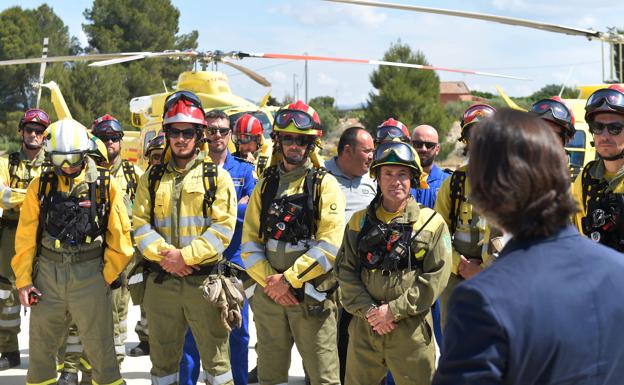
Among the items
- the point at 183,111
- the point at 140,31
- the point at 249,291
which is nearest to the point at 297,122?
the point at 183,111

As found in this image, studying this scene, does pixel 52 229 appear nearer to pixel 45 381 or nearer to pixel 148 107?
pixel 45 381

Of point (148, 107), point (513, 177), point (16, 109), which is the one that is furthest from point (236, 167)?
point (16, 109)

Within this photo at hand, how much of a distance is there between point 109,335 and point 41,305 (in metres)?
0.52

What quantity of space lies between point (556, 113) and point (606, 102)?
611 millimetres

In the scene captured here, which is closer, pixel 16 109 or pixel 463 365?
pixel 463 365

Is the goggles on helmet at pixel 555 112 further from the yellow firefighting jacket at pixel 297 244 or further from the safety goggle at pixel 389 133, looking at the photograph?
the safety goggle at pixel 389 133

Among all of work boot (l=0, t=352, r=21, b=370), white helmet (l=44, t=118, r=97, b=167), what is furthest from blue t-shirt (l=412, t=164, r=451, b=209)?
work boot (l=0, t=352, r=21, b=370)

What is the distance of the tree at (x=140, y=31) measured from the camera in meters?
56.2

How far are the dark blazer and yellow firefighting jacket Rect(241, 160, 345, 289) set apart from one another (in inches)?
120

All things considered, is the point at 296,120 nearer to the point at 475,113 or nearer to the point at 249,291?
the point at 475,113

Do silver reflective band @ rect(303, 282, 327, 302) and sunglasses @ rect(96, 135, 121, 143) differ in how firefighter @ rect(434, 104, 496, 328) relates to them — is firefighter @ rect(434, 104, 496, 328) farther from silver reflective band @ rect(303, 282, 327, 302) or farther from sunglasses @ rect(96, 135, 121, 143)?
sunglasses @ rect(96, 135, 121, 143)

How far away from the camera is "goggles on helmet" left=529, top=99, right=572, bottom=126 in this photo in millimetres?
4785

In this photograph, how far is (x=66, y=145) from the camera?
5.18 m

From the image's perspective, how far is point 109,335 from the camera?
532cm
